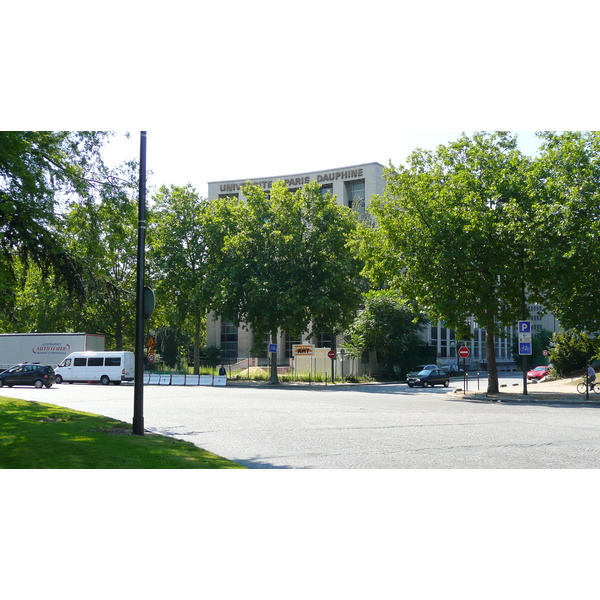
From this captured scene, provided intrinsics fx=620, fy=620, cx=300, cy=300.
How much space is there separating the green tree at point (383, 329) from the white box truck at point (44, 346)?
22458 millimetres

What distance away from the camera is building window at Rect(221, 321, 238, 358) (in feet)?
268

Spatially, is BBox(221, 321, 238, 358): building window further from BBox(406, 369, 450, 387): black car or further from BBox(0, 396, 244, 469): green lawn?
BBox(0, 396, 244, 469): green lawn

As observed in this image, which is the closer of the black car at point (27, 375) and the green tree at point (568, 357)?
the black car at point (27, 375)

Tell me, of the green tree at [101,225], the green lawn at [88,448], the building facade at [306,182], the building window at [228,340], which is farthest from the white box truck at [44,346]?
the building window at [228,340]

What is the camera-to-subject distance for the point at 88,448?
11.2 m

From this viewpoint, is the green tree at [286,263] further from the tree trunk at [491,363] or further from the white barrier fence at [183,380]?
the tree trunk at [491,363]

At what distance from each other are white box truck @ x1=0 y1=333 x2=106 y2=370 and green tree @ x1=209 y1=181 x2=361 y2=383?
10176 millimetres

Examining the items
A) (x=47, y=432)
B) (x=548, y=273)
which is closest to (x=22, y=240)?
(x=47, y=432)

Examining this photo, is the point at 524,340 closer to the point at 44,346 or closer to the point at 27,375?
the point at 27,375

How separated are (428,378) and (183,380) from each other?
18.1m

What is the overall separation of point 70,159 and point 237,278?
3143 centimetres

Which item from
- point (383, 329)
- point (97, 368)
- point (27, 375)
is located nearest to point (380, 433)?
point (27, 375)

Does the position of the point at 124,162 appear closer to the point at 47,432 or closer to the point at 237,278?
the point at 47,432

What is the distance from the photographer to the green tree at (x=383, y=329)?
185ft
